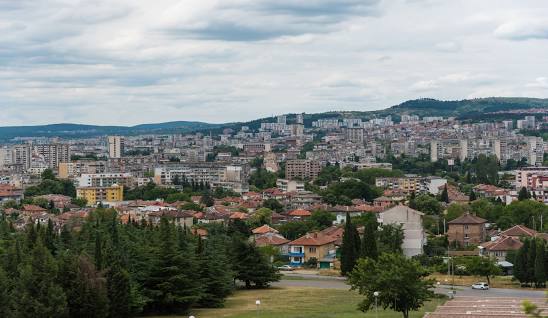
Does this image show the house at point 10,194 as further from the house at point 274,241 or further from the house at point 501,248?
the house at point 501,248

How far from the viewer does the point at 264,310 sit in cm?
3834

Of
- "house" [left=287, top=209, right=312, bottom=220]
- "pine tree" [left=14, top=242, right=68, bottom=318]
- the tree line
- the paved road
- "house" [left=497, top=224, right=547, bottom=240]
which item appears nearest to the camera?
"pine tree" [left=14, top=242, right=68, bottom=318]

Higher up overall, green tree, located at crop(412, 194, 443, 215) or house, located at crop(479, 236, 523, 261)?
green tree, located at crop(412, 194, 443, 215)

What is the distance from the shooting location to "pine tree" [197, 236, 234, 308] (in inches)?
1633

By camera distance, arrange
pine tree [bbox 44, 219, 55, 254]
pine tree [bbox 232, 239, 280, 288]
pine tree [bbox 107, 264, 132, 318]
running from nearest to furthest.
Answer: pine tree [bbox 107, 264, 132, 318]
pine tree [bbox 44, 219, 55, 254]
pine tree [bbox 232, 239, 280, 288]

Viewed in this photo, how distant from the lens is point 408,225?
67312mm

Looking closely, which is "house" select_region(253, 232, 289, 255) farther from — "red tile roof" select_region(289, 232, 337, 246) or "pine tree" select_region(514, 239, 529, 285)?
"pine tree" select_region(514, 239, 529, 285)

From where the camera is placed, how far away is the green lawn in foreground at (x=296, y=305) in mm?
36375

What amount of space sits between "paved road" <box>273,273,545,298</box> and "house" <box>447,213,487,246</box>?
1521 centimetres

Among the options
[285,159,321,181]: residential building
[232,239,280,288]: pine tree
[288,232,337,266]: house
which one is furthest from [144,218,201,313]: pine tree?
[285,159,321,181]: residential building

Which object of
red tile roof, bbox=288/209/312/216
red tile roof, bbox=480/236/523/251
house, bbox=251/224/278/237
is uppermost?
red tile roof, bbox=480/236/523/251

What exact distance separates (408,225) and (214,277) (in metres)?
26.7

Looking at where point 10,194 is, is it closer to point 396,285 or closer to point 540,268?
point 540,268

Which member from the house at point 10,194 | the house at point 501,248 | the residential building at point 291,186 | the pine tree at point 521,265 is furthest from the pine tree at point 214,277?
the residential building at point 291,186
